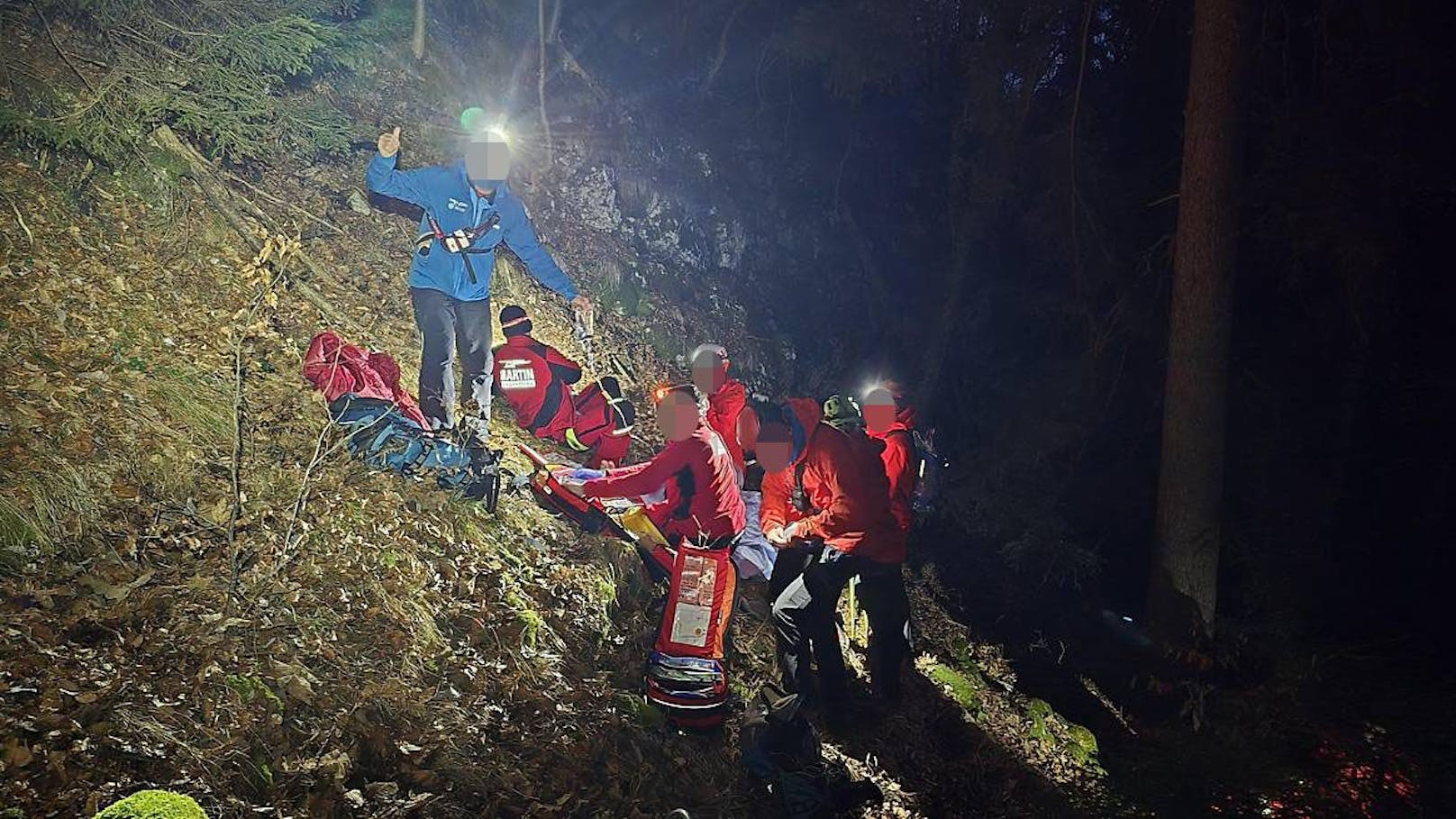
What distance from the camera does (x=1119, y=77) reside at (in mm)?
11070

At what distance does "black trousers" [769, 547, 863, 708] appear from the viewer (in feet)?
20.0

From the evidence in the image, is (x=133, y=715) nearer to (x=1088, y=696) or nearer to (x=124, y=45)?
(x=124, y=45)

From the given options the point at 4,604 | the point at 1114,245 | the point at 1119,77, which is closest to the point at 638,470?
the point at 4,604

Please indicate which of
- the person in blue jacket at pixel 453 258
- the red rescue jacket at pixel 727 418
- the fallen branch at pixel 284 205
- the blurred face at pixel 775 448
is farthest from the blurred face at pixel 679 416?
the fallen branch at pixel 284 205

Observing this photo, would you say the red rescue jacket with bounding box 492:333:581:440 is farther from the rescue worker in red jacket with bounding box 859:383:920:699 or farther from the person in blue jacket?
the rescue worker in red jacket with bounding box 859:383:920:699

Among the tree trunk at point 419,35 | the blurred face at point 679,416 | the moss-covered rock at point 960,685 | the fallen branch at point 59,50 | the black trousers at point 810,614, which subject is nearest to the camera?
the blurred face at point 679,416

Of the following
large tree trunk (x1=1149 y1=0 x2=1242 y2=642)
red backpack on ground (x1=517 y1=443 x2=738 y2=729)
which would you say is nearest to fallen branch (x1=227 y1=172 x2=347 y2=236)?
red backpack on ground (x1=517 y1=443 x2=738 y2=729)

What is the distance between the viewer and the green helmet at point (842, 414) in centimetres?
603

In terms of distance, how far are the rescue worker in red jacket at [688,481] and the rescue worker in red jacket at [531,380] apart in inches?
50.5

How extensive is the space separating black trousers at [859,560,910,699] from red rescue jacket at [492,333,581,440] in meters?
2.89

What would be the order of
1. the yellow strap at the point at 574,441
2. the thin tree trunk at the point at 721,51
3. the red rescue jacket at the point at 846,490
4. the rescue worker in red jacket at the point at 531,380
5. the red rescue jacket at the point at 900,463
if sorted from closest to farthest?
the red rescue jacket at the point at 846,490
the red rescue jacket at the point at 900,463
the rescue worker in red jacket at the point at 531,380
the yellow strap at the point at 574,441
the thin tree trunk at the point at 721,51

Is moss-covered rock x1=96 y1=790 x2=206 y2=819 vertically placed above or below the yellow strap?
below

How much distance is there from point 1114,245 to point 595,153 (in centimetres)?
721

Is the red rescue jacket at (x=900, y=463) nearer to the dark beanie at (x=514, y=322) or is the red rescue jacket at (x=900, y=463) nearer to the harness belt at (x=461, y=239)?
the dark beanie at (x=514, y=322)
